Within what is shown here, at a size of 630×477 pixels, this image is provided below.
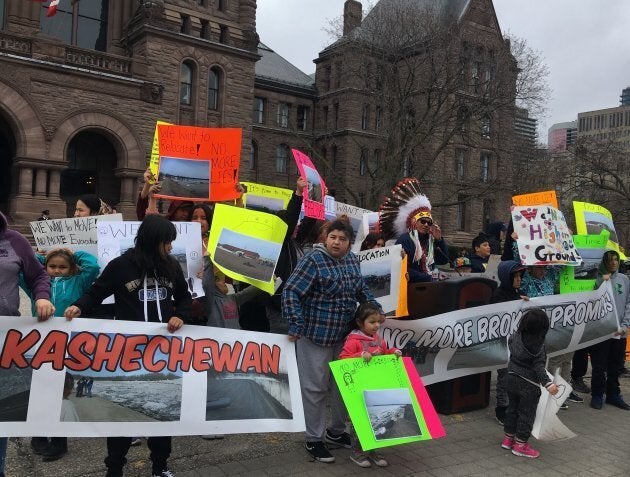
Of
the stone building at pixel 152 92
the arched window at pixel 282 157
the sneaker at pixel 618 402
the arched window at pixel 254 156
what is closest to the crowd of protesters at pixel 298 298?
the sneaker at pixel 618 402

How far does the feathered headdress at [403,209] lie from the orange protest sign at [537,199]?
1271 mm

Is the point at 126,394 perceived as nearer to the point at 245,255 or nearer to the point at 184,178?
the point at 245,255

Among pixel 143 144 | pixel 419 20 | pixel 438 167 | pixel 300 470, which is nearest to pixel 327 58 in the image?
pixel 438 167

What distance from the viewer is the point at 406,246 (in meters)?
5.54

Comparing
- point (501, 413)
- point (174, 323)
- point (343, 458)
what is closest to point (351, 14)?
point (501, 413)

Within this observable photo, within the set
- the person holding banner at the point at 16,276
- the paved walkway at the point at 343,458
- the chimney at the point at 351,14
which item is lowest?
the paved walkway at the point at 343,458

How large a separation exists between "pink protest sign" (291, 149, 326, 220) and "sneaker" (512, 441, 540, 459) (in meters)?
2.64

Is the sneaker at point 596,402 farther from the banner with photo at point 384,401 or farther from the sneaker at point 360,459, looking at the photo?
the sneaker at point 360,459

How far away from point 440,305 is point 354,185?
35390mm

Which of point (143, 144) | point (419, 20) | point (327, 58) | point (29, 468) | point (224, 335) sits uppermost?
point (327, 58)

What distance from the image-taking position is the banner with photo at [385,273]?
16.7 feet

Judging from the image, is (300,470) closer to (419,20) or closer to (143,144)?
(143,144)

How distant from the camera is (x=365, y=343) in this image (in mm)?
4086

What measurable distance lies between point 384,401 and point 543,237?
8.95 ft
